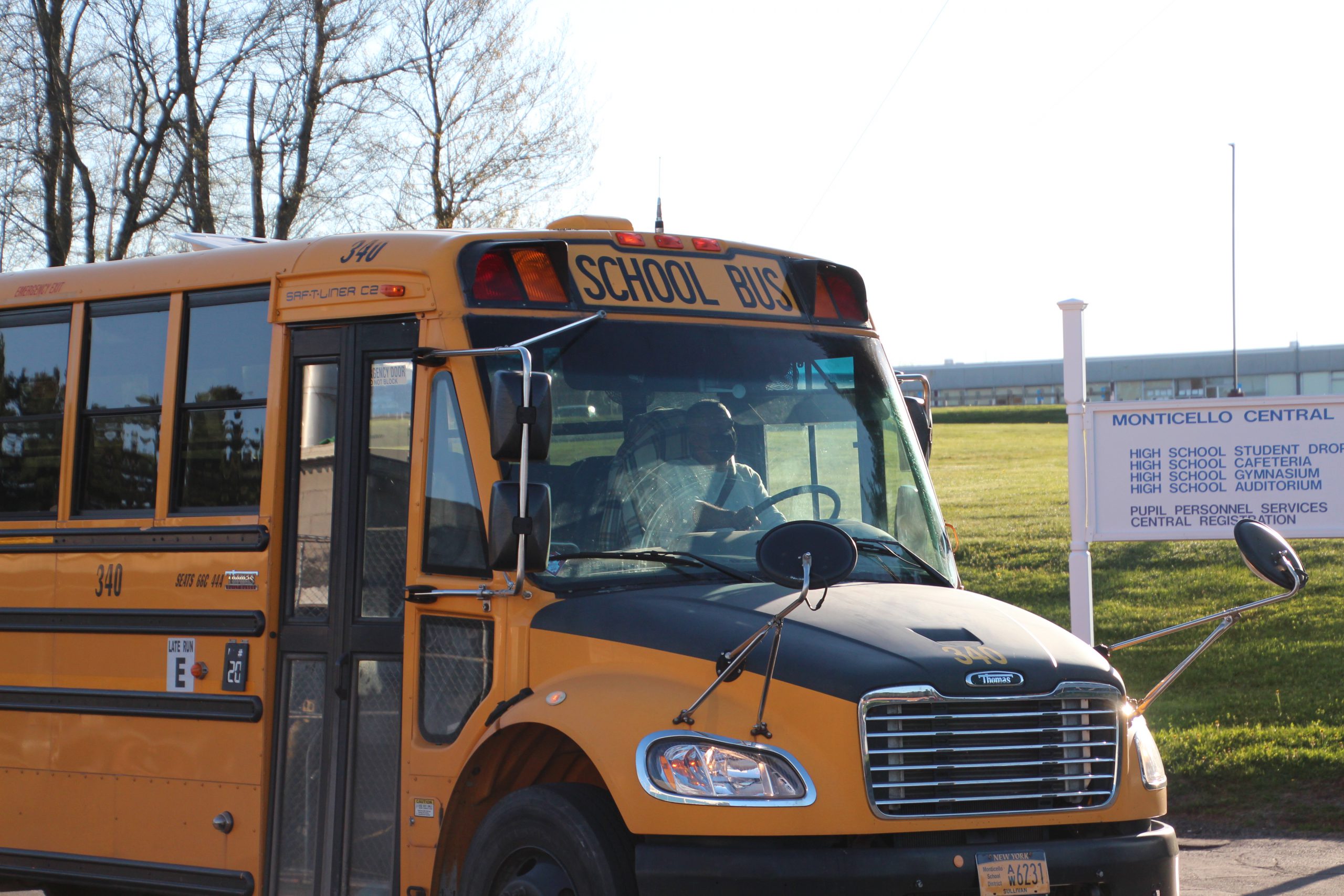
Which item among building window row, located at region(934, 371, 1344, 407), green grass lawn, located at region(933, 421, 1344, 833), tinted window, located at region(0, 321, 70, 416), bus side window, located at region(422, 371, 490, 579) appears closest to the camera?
bus side window, located at region(422, 371, 490, 579)

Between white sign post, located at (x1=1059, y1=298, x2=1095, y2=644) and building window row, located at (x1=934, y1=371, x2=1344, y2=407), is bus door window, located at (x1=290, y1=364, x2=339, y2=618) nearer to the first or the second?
white sign post, located at (x1=1059, y1=298, x2=1095, y2=644)

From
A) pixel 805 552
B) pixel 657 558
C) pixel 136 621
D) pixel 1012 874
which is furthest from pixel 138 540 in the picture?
pixel 1012 874

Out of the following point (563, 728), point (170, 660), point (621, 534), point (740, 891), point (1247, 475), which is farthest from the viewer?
point (1247, 475)

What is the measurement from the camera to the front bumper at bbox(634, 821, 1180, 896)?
4.05m

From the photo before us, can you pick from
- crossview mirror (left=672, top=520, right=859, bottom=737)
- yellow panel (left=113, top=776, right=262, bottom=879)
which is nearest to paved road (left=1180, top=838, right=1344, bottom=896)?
crossview mirror (left=672, top=520, right=859, bottom=737)

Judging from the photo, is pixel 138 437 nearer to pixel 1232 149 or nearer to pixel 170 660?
pixel 170 660

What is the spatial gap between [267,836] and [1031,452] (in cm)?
3533

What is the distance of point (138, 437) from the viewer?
20.9 ft

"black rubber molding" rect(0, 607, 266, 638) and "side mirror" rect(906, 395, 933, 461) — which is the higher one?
"side mirror" rect(906, 395, 933, 461)

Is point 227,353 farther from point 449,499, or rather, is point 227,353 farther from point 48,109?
point 48,109

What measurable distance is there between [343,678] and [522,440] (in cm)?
150

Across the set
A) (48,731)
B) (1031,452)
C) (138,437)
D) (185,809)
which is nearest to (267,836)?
(185,809)

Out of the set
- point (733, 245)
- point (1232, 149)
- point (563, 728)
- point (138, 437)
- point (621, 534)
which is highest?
point (1232, 149)

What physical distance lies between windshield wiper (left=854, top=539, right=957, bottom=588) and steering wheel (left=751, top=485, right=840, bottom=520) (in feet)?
0.63
